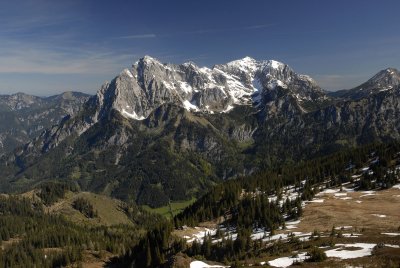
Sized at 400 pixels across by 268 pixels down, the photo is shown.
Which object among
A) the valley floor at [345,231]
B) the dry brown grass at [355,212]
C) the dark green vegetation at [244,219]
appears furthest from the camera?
the dry brown grass at [355,212]

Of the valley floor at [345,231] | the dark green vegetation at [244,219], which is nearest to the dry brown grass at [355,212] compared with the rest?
the valley floor at [345,231]

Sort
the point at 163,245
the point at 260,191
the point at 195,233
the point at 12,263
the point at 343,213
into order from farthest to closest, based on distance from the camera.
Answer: the point at 260,191, the point at 12,263, the point at 195,233, the point at 343,213, the point at 163,245

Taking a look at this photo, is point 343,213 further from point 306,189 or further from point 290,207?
point 306,189

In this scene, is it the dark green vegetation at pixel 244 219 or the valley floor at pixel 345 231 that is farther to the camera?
the dark green vegetation at pixel 244 219

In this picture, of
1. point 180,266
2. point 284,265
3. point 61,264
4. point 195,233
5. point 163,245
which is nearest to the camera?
point 284,265

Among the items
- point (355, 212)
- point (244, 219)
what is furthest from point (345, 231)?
point (244, 219)

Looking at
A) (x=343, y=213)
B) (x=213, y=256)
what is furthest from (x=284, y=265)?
(x=343, y=213)

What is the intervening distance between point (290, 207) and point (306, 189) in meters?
27.7

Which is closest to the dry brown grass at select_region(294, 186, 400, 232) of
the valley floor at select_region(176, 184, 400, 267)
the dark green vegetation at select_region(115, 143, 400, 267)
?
the valley floor at select_region(176, 184, 400, 267)

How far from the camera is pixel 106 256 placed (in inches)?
6437

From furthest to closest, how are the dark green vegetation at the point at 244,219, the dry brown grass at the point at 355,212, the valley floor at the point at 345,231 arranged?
1. the dry brown grass at the point at 355,212
2. the dark green vegetation at the point at 244,219
3. the valley floor at the point at 345,231

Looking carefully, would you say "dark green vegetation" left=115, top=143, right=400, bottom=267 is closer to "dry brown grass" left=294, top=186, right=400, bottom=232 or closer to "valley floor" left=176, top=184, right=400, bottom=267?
"valley floor" left=176, top=184, right=400, bottom=267

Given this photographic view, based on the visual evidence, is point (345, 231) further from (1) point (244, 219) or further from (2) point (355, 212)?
(1) point (244, 219)

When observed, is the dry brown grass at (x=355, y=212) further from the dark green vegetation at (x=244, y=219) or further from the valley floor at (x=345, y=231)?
the dark green vegetation at (x=244, y=219)
